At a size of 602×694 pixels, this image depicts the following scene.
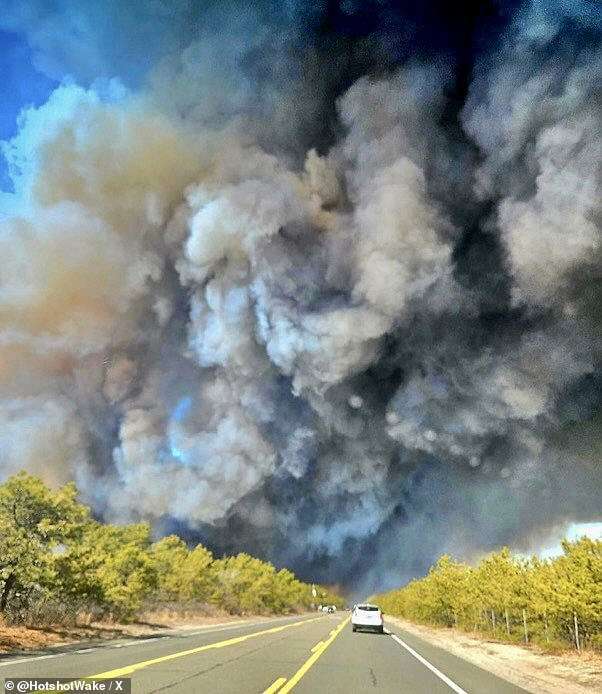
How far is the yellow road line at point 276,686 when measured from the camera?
12555mm

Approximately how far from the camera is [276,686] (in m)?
13.4

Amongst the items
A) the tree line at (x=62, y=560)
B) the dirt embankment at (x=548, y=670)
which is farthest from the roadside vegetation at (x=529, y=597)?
A: the tree line at (x=62, y=560)

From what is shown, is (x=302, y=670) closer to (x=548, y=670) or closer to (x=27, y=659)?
(x=27, y=659)

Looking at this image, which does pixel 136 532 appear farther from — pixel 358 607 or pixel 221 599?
pixel 221 599

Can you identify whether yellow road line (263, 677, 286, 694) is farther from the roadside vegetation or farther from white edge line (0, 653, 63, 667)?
the roadside vegetation

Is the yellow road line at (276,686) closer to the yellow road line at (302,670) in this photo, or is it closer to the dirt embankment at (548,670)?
the yellow road line at (302,670)

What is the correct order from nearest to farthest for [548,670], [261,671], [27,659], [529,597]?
[261,671] < [27,659] < [548,670] < [529,597]

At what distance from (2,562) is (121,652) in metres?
9.22

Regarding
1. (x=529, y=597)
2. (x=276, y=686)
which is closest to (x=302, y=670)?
(x=276, y=686)

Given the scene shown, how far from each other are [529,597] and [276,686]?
2566cm

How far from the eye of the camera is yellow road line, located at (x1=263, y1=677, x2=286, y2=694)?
41.2ft

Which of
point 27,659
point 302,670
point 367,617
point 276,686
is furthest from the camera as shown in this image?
point 367,617

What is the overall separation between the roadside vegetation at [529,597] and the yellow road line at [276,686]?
15.3 meters

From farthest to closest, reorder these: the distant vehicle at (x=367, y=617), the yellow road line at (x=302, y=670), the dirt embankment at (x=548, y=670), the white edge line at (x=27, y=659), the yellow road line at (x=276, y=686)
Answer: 1. the distant vehicle at (x=367, y=617)
2. the dirt embankment at (x=548, y=670)
3. the white edge line at (x=27, y=659)
4. the yellow road line at (x=302, y=670)
5. the yellow road line at (x=276, y=686)
